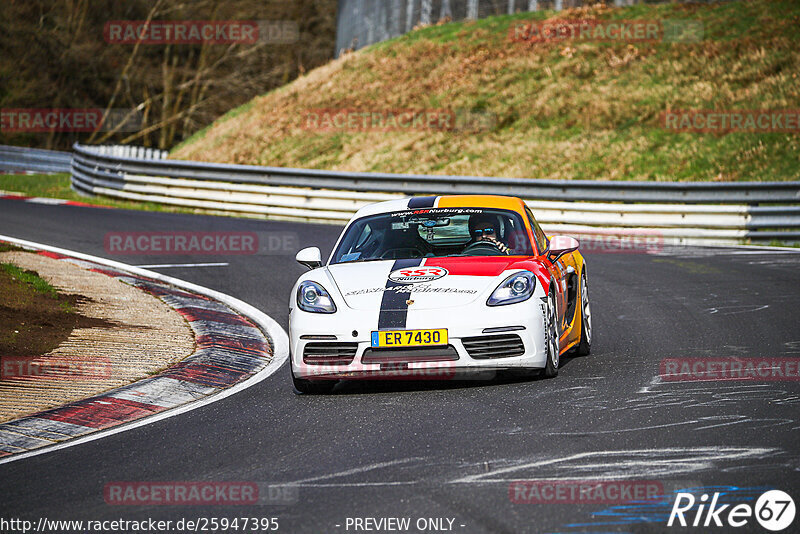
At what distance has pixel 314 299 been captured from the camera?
25.0ft

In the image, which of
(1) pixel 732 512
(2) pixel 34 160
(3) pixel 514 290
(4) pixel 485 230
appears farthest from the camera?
(2) pixel 34 160

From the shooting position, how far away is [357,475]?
516 centimetres

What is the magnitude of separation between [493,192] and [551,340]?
1242 centimetres

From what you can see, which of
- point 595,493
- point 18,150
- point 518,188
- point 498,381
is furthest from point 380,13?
point 595,493

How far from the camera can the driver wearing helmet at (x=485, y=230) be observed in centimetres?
838

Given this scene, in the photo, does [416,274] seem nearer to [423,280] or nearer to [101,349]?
[423,280]

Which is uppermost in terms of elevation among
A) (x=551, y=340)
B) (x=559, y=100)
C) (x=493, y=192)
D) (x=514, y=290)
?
(x=559, y=100)

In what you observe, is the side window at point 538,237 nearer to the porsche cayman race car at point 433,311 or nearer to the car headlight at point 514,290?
the porsche cayman race car at point 433,311

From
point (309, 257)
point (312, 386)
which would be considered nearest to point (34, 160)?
point (309, 257)

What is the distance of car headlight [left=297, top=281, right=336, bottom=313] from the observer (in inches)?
296

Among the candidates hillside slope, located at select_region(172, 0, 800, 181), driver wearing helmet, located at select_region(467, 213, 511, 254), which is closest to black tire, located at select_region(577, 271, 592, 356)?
driver wearing helmet, located at select_region(467, 213, 511, 254)

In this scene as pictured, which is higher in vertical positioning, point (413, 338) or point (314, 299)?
point (314, 299)

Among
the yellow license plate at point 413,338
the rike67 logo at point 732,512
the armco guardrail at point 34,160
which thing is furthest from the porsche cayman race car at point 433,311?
the armco guardrail at point 34,160

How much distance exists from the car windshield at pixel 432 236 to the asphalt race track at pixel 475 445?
104cm
